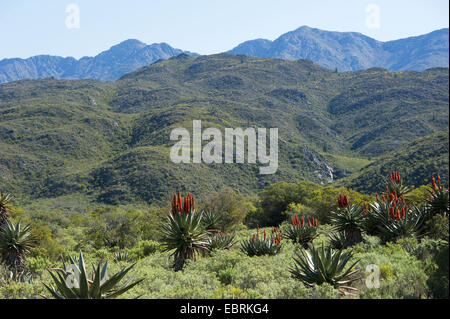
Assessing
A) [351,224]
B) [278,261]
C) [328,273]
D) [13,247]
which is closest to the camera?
[328,273]

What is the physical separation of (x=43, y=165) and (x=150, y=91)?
67751 millimetres

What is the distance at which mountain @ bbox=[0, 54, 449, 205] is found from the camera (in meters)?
62.9

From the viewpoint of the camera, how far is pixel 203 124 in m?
82.4

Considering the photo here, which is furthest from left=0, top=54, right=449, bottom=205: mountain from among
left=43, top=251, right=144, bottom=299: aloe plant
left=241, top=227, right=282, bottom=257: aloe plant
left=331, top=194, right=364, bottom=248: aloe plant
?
left=43, top=251, right=144, bottom=299: aloe plant

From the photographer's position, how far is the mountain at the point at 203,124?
6294cm

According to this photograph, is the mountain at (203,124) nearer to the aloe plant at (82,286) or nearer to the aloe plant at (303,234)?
the aloe plant at (303,234)

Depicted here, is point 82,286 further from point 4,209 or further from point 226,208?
point 226,208

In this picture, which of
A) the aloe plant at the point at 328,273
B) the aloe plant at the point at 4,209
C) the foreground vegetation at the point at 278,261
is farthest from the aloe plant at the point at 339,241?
the aloe plant at the point at 4,209

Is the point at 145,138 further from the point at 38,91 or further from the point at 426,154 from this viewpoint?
the point at 38,91

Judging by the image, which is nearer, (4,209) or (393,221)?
(393,221)

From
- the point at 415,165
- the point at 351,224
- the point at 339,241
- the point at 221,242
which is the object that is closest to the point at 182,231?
the point at 221,242
